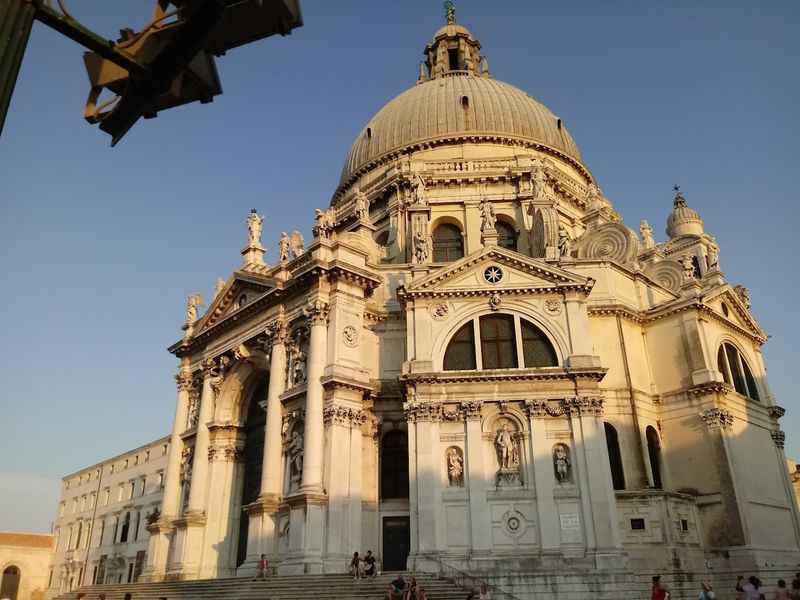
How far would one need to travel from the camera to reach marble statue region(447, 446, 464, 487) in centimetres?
2691

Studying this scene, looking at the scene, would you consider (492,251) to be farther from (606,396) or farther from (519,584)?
(519,584)

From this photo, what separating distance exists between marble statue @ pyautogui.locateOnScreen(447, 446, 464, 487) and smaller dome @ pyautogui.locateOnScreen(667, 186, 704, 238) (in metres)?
36.5

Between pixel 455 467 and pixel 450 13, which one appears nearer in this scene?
pixel 455 467

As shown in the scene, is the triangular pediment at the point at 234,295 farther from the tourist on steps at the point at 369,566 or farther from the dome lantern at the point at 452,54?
the dome lantern at the point at 452,54

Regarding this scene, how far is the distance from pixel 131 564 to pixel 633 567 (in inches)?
1610

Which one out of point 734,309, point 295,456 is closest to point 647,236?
point 734,309

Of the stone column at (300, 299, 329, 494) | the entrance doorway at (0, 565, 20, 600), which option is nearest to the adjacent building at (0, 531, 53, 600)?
the entrance doorway at (0, 565, 20, 600)

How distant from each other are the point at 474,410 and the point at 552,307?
18.5 ft

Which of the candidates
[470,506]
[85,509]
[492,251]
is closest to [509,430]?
[470,506]

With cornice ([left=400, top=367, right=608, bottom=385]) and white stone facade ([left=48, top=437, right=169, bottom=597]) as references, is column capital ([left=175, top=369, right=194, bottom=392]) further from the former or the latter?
white stone facade ([left=48, top=437, right=169, bottom=597])

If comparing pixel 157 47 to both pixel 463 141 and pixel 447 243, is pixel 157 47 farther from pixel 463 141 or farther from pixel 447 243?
pixel 463 141

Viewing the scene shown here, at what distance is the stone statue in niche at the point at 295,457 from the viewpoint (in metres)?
28.1

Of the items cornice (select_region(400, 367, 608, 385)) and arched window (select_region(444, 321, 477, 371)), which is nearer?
cornice (select_region(400, 367, 608, 385))

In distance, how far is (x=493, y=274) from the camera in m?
30.1
